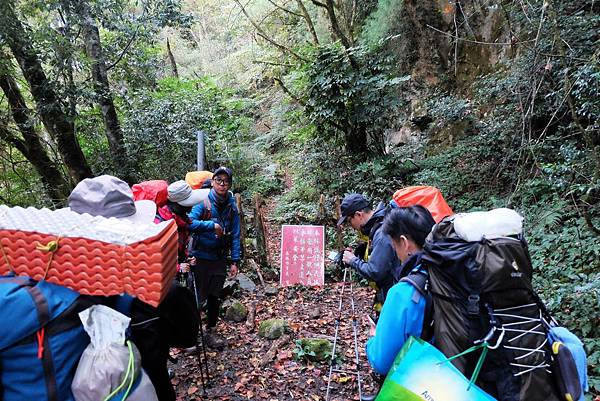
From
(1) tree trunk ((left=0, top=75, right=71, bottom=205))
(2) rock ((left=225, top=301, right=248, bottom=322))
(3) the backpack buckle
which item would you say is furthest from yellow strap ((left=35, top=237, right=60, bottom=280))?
(1) tree trunk ((left=0, top=75, right=71, bottom=205))

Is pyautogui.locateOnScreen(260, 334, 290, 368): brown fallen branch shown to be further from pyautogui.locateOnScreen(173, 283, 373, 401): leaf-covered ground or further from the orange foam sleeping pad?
the orange foam sleeping pad

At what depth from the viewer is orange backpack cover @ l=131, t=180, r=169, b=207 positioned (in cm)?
335

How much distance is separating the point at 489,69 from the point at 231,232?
330 inches

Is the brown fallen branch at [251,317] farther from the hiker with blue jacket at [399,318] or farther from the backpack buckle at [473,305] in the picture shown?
the backpack buckle at [473,305]

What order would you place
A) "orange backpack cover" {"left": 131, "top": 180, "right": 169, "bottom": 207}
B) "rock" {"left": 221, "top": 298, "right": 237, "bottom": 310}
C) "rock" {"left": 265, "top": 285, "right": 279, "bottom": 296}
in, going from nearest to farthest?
"orange backpack cover" {"left": 131, "top": 180, "right": 169, "bottom": 207} < "rock" {"left": 221, "top": 298, "right": 237, "bottom": 310} < "rock" {"left": 265, "top": 285, "right": 279, "bottom": 296}

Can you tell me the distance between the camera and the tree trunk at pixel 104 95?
7715 mm

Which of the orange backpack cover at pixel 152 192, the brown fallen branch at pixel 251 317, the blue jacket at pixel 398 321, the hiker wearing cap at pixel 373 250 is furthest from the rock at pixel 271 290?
the blue jacket at pixel 398 321

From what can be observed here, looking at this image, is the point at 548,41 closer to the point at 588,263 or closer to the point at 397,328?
the point at 588,263

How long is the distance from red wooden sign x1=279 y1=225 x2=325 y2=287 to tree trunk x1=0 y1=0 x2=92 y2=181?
4.87 meters

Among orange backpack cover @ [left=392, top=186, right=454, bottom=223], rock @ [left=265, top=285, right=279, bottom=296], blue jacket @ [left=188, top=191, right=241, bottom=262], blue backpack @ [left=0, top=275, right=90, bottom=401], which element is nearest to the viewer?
blue backpack @ [left=0, top=275, right=90, bottom=401]

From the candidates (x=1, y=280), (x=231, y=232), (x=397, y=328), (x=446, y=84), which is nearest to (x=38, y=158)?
(x=231, y=232)

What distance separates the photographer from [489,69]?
9.38 metres

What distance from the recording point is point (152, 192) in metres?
3.43

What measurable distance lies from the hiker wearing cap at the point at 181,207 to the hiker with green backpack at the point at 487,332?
2701mm
